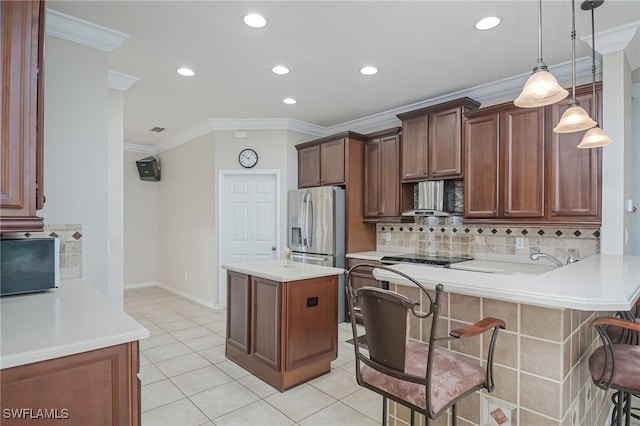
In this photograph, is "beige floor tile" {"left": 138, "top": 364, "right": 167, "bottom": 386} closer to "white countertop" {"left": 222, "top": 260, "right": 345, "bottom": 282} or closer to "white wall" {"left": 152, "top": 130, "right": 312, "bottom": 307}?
"white countertop" {"left": 222, "top": 260, "right": 345, "bottom": 282}

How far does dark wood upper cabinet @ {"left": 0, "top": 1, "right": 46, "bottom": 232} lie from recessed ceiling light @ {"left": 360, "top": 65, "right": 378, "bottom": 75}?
2561 mm

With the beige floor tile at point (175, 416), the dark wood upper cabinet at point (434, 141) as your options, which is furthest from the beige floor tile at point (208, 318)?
the dark wood upper cabinet at point (434, 141)

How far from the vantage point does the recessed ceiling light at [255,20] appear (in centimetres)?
244

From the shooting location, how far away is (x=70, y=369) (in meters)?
1.21

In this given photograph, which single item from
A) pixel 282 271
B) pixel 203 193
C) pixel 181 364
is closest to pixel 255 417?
pixel 282 271

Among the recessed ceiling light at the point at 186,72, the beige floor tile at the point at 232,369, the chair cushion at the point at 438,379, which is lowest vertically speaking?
the beige floor tile at the point at 232,369

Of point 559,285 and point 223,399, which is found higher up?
point 559,285

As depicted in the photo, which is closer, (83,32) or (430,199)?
(83,32)

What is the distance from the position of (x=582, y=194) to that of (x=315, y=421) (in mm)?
2790

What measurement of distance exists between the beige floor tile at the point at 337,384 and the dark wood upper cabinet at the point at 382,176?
2092 mm

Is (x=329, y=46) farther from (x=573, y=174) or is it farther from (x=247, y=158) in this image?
(x=247, y=158)

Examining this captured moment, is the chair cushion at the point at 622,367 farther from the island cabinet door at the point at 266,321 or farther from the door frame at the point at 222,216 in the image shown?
the door frame at the point at 222,216

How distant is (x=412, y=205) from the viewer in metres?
4.47

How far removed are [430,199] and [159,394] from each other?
3254 mm
